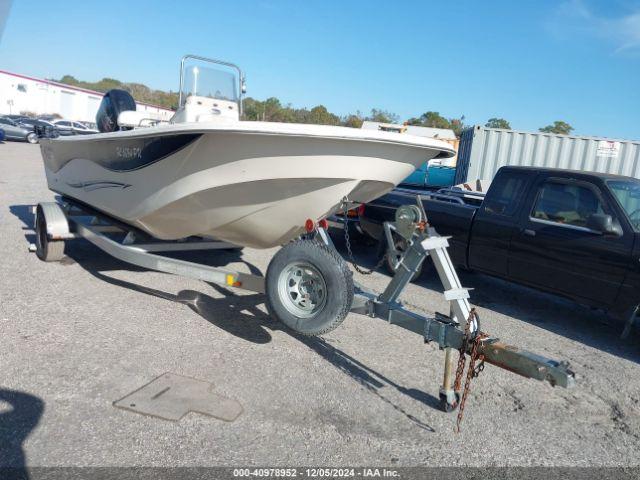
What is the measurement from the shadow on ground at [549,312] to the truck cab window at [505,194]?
3.71 feet

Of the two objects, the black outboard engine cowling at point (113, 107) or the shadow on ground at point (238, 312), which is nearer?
the shadow on ground at point (238, 312)

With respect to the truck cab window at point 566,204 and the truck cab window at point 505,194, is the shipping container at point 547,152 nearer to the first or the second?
the truck cab window at point 505,194

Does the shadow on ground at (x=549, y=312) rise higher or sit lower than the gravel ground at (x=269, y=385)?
lower

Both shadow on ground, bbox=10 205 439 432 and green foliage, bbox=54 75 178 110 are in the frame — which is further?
green foliage, bbox=54 75 178 110

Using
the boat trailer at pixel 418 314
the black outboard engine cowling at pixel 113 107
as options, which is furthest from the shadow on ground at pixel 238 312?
the black outboard engine cowling at pixel 113 107

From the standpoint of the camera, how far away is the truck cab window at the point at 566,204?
215 inches

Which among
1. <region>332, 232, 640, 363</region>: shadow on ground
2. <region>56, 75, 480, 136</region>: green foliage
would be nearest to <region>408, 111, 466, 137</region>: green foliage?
<region>56, 75, 480, 136</region>: green foliage

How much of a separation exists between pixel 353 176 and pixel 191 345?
1.89m

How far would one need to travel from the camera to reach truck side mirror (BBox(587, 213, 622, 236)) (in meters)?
5.03

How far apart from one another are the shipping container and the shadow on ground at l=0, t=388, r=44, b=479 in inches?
397

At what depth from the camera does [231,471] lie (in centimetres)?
282

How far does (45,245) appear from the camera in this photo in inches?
258

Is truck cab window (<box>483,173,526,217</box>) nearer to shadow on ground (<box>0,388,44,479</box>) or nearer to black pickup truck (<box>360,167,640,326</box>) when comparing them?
black pickup truck (<box>360,167,640,326</box>)

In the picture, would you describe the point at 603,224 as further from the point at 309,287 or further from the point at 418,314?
the point at 309,287
